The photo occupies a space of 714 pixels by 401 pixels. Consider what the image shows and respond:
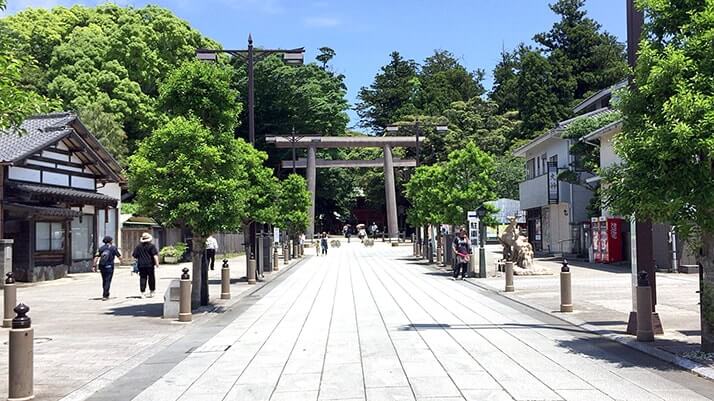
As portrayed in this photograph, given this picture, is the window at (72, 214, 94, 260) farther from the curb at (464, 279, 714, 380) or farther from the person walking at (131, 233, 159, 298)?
the curb at (464, 279, 714, 380)

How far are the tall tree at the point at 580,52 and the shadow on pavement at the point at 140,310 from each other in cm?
6178

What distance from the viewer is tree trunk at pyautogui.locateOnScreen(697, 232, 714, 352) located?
9.91m

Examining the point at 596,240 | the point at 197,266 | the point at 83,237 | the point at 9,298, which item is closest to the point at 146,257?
the point at 197,266

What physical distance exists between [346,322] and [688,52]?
8.00 meters

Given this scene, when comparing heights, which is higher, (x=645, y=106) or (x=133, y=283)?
(x=645, y=106)

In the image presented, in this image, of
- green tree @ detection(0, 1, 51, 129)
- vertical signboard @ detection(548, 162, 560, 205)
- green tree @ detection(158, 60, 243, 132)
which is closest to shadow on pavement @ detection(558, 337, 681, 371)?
green tree @ detection(0, 1, 51, 129)

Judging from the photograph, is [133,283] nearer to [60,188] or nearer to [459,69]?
[60,188]

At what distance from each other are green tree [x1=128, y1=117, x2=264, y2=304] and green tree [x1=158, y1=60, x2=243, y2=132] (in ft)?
1.85

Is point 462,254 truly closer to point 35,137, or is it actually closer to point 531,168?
point 35,137

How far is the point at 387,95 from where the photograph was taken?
99.6 metres

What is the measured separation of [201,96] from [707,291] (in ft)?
39.8

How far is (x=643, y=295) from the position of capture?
11234 millimetres

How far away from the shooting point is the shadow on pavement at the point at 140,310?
1664cm

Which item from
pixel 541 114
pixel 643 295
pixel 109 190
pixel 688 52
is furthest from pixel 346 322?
pixel 541 114
